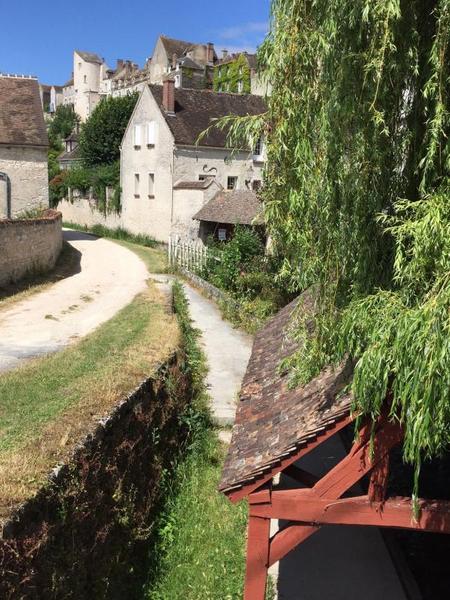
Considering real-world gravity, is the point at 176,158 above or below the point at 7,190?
above

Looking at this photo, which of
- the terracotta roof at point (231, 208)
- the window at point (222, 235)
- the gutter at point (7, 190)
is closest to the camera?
the terracotta roof at point (231, 208)

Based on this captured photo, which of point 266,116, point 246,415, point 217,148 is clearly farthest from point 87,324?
point 217,148

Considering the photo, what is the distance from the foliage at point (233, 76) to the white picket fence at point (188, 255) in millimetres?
25971

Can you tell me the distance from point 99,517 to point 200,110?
29.8 metres

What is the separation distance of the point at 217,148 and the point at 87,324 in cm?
1983

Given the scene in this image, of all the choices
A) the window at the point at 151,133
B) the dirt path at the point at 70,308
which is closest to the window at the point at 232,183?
the window at the point at 151,133

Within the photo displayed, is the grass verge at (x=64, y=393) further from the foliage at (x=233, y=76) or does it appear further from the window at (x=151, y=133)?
the foliage at (x=233, y=76)

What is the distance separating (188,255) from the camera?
24375 mm

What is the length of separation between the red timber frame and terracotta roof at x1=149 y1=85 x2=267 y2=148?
90.5 ft

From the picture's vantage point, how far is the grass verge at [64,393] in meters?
6.18

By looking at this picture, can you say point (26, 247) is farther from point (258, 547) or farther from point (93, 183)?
point (93, 183)

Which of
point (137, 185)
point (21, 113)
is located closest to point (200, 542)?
point (21, 113)

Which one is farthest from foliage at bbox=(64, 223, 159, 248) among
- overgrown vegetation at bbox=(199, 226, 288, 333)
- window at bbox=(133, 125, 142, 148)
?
overgrown vegetation at bbox=(199, 226, 288, 333)

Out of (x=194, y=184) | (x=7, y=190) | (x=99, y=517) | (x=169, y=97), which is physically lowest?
(x=99, y=517)
